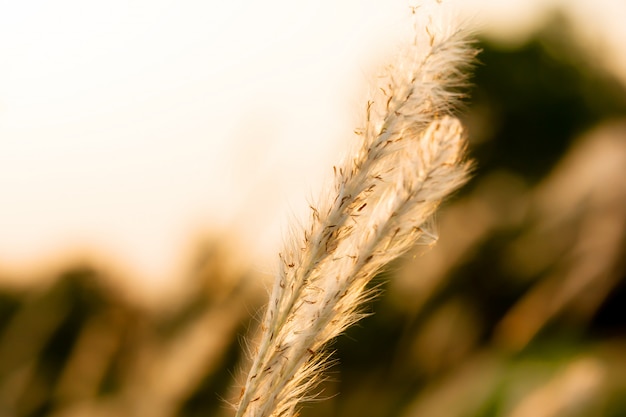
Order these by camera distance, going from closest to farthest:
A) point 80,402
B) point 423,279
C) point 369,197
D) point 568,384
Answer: point 369,197 → point 568,384 → point 423,279 → point 80,402

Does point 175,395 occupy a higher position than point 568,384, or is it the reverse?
point 175,395

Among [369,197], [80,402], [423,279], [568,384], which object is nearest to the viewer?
[369,197]

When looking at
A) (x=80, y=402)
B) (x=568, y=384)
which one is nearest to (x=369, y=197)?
(x=568, y=384)

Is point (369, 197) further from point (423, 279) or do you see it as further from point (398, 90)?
point (423, 279)

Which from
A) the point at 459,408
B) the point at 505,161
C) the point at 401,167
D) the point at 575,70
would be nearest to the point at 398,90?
the point at 401,167

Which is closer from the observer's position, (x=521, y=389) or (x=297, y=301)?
(x=297, y=301)

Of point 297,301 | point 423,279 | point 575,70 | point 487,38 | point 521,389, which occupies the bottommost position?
point 521,389
